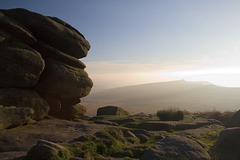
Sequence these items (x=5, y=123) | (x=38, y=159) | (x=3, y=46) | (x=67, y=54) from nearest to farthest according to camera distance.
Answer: (x=38, y=159) → (x=5, y=123) → (x=3, y=46) → (x=67, y=54)

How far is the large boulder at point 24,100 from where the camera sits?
1045 cm

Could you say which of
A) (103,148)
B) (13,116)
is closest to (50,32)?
(13,116)

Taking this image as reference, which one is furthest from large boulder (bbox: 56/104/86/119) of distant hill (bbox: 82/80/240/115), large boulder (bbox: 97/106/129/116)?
distant hill (bbox: 82/80/240/115)

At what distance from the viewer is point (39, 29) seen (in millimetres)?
13156

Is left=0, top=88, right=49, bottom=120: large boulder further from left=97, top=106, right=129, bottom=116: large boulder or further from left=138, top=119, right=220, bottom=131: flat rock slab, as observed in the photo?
left=97, top=106, right=129, bottom=116: large boulder

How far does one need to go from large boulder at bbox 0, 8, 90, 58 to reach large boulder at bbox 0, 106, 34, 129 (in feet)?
20.8

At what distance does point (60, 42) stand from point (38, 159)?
36.1 ft

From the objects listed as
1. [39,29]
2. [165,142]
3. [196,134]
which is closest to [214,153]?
[165,142]

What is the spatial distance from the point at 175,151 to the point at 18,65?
32.1 ft

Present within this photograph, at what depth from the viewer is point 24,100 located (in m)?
11.0

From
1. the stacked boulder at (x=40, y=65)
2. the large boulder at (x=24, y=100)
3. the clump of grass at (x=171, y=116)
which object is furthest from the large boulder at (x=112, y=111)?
the large boulder at (x=24, y=100)

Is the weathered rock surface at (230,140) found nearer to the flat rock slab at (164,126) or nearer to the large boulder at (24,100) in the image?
the flat rock slab at (164,126)

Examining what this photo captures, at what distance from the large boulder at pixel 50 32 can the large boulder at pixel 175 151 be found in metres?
11.0

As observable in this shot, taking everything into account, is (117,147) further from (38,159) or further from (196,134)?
(196,134)
